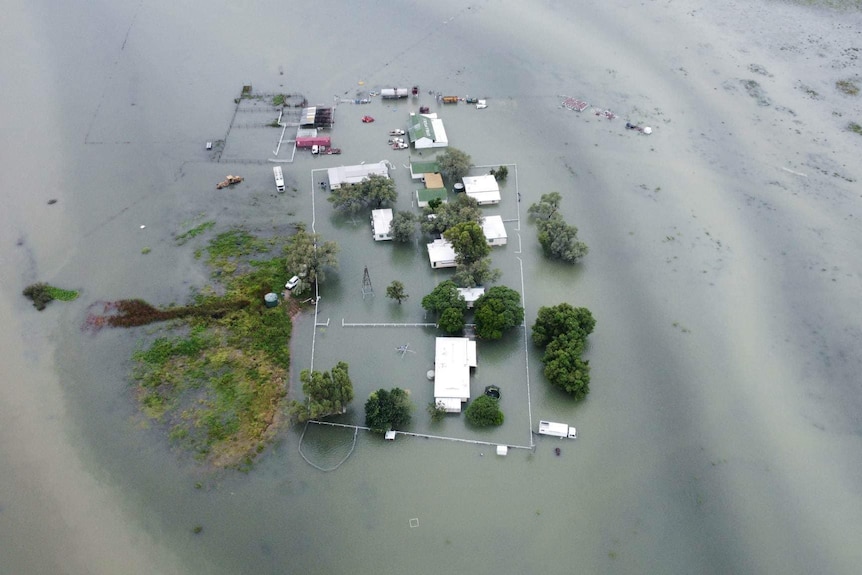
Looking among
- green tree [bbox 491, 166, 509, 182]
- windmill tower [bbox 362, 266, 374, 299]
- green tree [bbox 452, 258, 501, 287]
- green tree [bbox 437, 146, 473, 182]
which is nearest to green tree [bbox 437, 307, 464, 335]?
green tree [bbox 452, 258, 501, 287]

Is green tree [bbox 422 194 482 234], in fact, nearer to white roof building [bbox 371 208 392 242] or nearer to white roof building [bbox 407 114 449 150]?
white roof building [bbox 371 208 392 242]

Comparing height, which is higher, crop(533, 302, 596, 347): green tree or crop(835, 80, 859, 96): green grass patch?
crop(835, 80, 859, 96): green grass patch

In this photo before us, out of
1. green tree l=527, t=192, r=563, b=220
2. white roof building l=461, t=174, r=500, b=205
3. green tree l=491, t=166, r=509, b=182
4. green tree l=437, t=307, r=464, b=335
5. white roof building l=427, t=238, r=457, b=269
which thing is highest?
green tree l=491, t=166, r=509, b=182

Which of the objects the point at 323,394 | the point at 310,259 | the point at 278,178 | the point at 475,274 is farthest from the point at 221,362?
the point at 278,178

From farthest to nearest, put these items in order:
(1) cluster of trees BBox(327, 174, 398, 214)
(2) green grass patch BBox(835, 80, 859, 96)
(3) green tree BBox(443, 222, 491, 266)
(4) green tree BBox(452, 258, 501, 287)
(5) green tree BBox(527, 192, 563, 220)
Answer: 1. (2) green grass patch BBox(835, 80, 859, 96)
2. (1) cluster of trees BBox(327, 174, 398, 214)
3. (5) green tree BBox(527, 192, 563, 220)
4. (3) green tree BBox(443, 222, 491, 266)
5. (4) green tree BBox(452, 258, 501, 287)

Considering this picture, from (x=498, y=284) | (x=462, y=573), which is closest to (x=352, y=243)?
(x=498, y=284)

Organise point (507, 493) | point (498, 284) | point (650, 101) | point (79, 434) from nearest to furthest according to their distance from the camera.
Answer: point (507, 493)
point (79, 434)
point (498, 284)
point (650, 101)

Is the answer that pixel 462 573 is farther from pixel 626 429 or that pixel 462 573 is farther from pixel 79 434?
pixel 79 434
